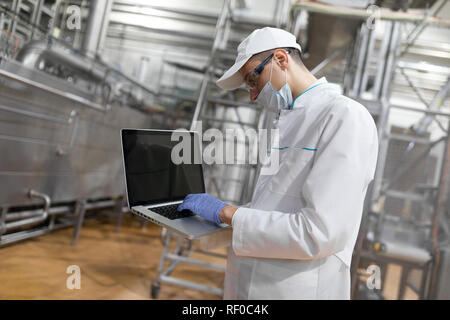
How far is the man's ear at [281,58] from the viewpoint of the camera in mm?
890

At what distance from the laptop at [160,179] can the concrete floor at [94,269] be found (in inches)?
57.6

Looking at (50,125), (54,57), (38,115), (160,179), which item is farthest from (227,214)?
(54,57)

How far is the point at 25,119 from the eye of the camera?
2.35 m

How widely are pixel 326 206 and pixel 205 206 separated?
13.7 inches

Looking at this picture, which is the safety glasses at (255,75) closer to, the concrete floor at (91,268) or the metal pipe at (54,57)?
the concrete floor at (91,268)

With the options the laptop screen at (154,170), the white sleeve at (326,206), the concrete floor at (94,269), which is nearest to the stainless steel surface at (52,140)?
the concrete floor at (94,269)

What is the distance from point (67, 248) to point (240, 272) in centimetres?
267

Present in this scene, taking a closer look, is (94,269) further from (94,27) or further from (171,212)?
(94,27)

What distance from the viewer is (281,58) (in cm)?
90

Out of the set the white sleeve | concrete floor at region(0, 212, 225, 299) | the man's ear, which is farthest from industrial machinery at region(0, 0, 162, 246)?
the white sleeve
